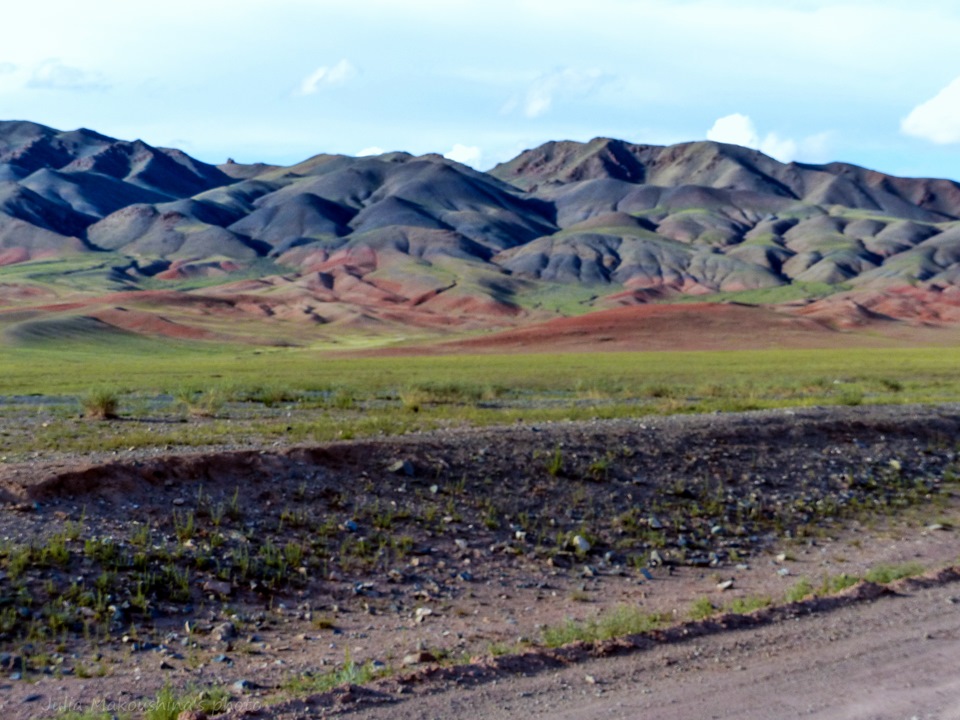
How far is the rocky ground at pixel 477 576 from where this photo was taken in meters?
9.54

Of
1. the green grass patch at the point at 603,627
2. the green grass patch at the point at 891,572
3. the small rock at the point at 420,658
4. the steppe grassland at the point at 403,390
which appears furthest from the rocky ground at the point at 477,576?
the steppe grassland at the point at 403,390

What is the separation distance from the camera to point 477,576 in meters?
13.7

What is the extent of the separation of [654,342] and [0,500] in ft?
278

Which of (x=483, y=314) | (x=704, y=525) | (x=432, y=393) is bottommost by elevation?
(x=483, y=314)

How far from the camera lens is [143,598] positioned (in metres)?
11.8

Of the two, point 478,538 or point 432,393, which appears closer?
point 478,538

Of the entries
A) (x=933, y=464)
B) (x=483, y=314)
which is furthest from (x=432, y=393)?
(x=483, y=314)

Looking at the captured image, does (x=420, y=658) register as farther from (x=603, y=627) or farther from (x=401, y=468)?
(x=401, y=468)

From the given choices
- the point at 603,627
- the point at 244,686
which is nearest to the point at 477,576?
the point at 603,627

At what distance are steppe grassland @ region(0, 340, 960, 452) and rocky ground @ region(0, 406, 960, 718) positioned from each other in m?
5.46

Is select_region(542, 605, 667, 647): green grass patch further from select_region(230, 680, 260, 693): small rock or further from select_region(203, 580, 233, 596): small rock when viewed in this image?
select_region(203, 580, 233, 596): small rock

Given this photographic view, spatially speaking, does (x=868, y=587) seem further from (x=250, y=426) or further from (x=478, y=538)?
(x=250, y=426)

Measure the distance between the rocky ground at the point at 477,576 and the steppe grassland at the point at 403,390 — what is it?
5.46m

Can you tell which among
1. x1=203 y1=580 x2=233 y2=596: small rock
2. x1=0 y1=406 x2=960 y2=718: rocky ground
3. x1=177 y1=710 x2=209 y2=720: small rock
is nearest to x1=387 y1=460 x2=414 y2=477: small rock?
x1=0 y1=406 x2=960 y2=718: rocky ground
